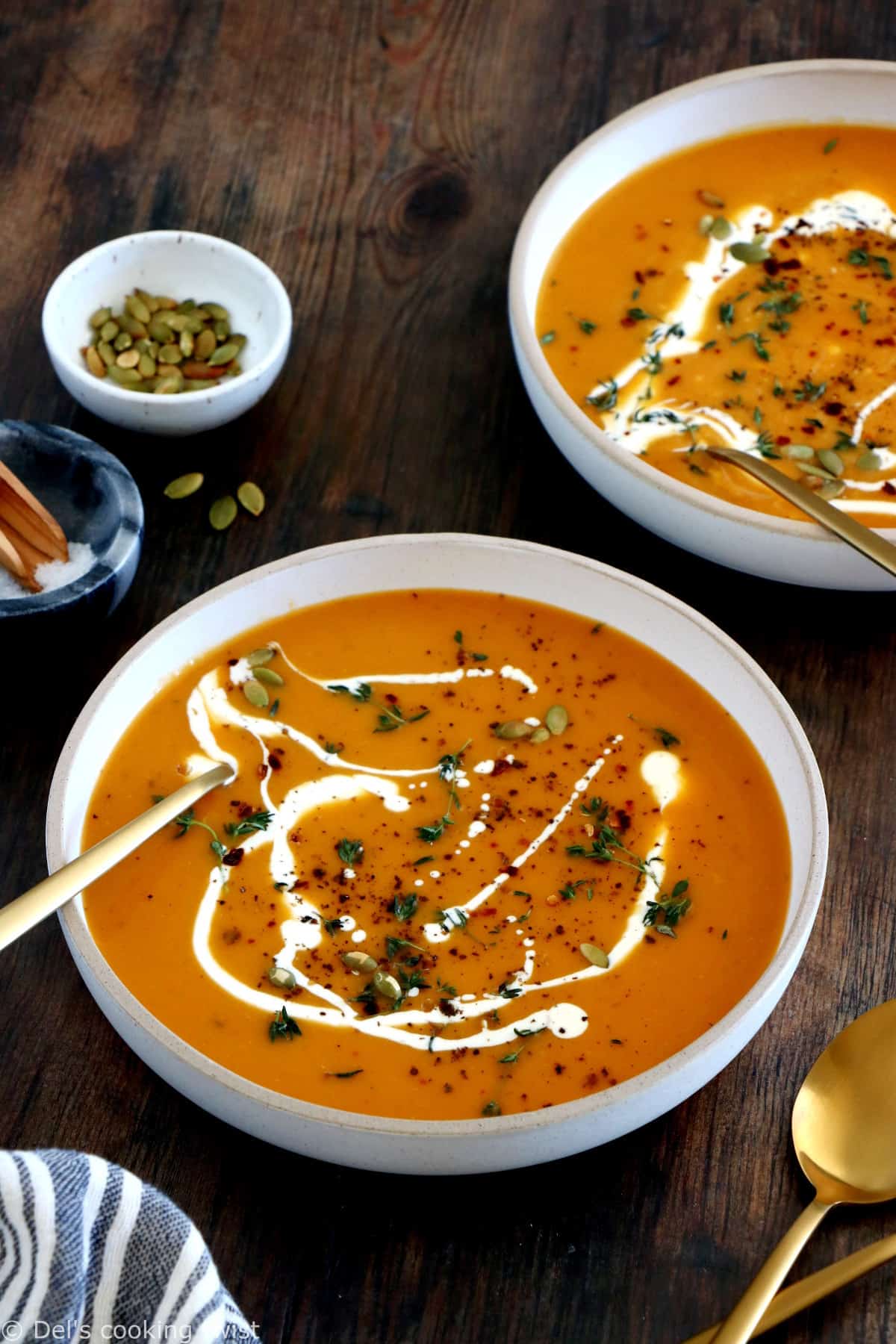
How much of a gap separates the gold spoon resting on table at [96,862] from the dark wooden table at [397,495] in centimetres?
18

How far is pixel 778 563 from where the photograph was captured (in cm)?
193

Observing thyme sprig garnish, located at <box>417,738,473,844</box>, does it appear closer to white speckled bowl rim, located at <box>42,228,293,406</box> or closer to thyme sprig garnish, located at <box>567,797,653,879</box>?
thyme sprig garnish, located at <box>567,797,653,879</box>

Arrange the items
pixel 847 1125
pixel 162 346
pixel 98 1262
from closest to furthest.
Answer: pixel 98 1262 < pixel 847 1125 < pixel 162 346

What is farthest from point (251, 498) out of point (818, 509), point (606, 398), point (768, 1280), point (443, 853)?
point (768, 1280)

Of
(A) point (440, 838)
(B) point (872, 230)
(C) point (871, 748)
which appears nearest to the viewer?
(A) point (440, 838)

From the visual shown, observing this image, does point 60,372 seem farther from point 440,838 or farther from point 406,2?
point 406,2

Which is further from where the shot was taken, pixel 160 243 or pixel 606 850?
pixel 160 243

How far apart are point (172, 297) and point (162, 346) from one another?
0.11 meters

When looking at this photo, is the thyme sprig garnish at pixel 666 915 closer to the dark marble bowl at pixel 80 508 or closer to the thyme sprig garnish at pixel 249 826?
the thyme sprig garnish at pixel 249 826

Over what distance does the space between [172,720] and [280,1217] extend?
595 millimetres

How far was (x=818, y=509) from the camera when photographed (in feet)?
6.27

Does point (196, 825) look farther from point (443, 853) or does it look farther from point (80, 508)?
point (80, 508)

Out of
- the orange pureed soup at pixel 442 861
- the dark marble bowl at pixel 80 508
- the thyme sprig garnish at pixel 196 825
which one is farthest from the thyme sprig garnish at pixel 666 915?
the dark marble bowl at pixel 80 508

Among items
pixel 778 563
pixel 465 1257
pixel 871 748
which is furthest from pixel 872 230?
pixel 465 1257
